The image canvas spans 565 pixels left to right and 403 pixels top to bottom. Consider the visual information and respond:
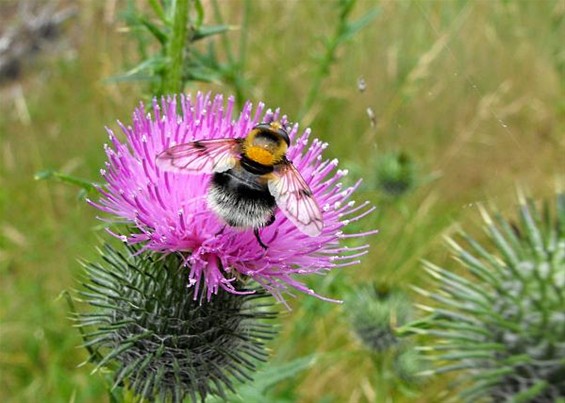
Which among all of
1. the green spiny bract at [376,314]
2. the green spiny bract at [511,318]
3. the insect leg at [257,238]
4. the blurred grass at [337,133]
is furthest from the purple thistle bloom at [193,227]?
the green spiny bract at [376,314]

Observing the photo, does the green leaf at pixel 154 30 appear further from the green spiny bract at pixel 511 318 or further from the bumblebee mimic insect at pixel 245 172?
the green spiny bract at pixel 511 318

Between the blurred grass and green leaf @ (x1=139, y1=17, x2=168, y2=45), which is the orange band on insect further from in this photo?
the blurred grass

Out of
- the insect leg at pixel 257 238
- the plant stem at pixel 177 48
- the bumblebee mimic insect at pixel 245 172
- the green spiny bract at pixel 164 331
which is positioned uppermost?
the plant stem at pixel 177 48

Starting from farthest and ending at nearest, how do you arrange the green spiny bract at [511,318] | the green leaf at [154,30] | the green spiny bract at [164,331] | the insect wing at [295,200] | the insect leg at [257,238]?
the green spiny bract at [511,318] < the green leaf at [154,30] < the green spiny bract at [164,331] < the insect leg at [257,238] < the insect wing at [295,200]

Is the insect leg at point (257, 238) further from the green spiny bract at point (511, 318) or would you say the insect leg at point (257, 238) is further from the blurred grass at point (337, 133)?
the blurred grass at point (337, 133)

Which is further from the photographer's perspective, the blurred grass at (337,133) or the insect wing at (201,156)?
the blurred grass at (337,133)

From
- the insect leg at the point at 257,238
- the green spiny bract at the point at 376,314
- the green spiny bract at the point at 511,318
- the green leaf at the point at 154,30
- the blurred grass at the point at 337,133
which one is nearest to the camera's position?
the insect leg at the point at 257,238

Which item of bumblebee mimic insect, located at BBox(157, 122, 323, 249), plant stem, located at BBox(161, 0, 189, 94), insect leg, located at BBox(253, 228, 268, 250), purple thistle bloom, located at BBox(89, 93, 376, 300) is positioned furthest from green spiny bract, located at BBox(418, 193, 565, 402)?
plant stem, located at BBox(161, 0, 189, 94)

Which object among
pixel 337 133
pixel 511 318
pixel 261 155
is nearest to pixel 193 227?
pixel 261 155

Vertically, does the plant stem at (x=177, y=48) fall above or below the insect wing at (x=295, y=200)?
above
